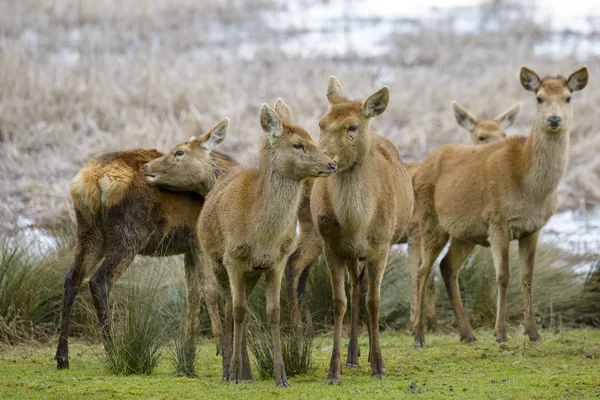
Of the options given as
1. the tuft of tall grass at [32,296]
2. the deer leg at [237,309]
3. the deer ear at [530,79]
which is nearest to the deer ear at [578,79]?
the deer ear at [530,79]

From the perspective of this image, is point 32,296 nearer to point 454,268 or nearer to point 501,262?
point 454,268

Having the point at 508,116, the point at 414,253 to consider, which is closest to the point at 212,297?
the point at 414,253

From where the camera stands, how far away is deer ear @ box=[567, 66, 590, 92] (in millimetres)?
10578

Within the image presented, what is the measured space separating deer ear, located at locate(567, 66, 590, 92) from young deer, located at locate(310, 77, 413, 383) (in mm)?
3090

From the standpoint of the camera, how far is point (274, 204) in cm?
792

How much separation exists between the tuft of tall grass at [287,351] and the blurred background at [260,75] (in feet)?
12.1

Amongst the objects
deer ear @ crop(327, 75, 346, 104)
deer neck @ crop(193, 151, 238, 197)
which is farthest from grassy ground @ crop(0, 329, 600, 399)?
deer ear @ crop(327, 75, 346, 104)

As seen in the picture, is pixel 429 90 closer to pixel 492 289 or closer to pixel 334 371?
pixel 492 289

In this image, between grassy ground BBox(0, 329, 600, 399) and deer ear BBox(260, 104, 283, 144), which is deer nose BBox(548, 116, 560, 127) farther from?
deer ear BBox(260, 104, 283, 144)

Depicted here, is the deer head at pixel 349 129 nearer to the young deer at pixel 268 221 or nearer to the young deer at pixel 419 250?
the young deer at pixel 268 221

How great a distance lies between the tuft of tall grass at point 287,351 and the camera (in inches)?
326

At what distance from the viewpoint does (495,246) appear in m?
10.4

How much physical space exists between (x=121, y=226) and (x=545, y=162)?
442 cm

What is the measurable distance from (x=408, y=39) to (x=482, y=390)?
1854cm
